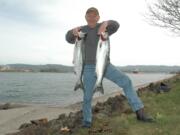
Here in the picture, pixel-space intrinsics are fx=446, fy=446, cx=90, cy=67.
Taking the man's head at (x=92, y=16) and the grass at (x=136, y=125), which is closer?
the man's head at (x=92, y=16)

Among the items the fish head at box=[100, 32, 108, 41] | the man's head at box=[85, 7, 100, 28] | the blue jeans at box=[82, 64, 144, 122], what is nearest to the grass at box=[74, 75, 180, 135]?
the blue jeans at box=[82, 64, 144, 122]

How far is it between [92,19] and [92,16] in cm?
7

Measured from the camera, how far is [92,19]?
9055 millimetres

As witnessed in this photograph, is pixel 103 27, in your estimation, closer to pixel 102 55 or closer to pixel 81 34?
pixel 81 34

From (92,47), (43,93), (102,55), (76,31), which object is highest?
(76,31)

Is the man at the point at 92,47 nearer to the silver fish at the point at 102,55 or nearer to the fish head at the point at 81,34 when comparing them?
the fish head at the point at 81,34

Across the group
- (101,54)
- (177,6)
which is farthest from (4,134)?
(177,6)

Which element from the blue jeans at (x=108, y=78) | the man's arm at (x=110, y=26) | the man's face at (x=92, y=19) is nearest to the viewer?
the man's arm at (x=110, y=26)

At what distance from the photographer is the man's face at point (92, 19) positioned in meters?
9.00

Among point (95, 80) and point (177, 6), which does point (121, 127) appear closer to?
point (95, 80)

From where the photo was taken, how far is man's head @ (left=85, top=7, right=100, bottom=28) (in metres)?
8.93

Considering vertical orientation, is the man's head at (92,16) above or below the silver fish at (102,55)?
above

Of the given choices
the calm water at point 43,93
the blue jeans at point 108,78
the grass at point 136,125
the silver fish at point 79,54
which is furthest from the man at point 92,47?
the calm water at point 43,93

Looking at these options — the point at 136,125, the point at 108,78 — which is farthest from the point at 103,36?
the point at 136,125
